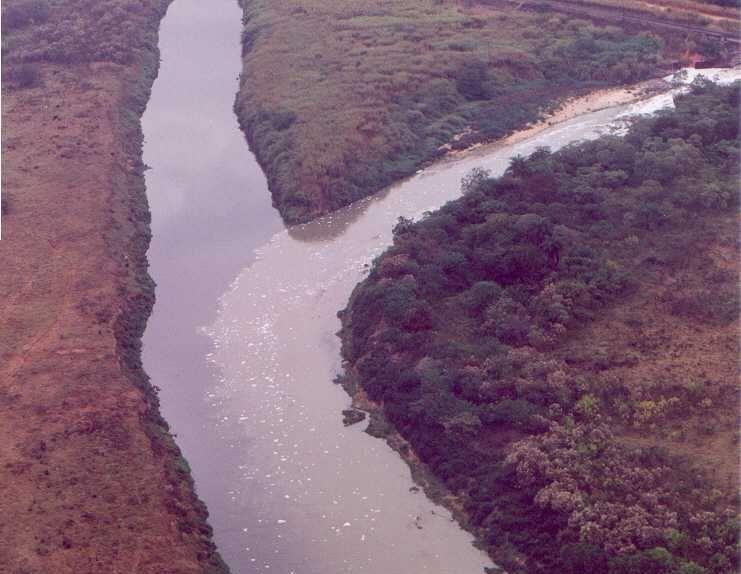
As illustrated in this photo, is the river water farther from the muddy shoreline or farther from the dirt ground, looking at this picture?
the dirt ground

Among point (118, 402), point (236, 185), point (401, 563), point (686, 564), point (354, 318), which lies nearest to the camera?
point (686, 564)

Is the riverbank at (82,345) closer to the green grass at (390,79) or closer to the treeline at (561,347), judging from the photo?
the green grass at (390,79)

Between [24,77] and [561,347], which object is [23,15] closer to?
[24,77]

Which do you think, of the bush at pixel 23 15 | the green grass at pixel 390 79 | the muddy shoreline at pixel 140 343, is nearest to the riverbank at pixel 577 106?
the green grass at pixel 390 79

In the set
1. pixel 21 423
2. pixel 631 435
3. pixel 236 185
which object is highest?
pixel 631 435

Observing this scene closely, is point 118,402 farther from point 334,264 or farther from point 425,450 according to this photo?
point 334,264

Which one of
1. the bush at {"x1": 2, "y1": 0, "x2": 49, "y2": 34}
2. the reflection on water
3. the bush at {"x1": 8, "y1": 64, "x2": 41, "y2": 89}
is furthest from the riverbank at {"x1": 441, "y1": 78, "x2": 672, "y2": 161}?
the bush at {"x1": 2, "y1": 0, "x2": 49, "y2": 34}

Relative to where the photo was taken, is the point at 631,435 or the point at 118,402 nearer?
the point at 631,435

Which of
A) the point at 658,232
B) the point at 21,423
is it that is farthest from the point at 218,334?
the point at 658,232
